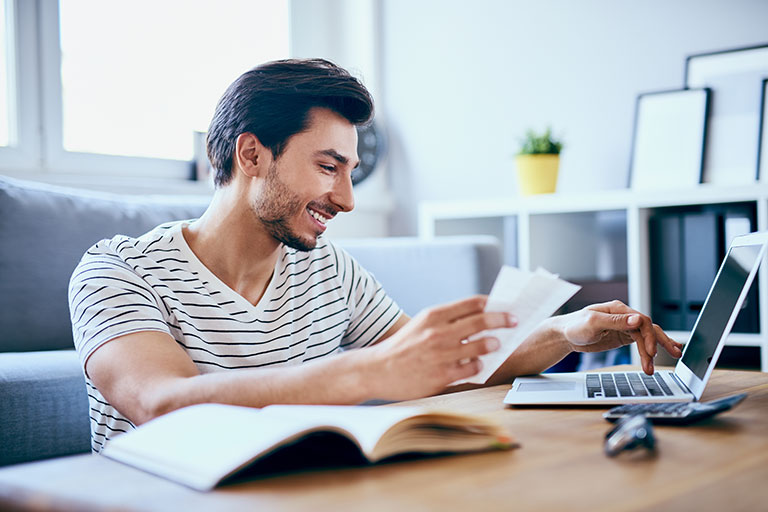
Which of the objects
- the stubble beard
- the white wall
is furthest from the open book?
the white wall

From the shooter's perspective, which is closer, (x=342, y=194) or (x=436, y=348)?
(x=436, y=348)

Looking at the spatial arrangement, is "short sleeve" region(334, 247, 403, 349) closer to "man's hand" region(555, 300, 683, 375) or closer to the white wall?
"man's hand" region(555, 300, 683, 375)

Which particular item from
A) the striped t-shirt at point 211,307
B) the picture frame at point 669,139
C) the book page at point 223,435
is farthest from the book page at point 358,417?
the picture frame at point 669,139

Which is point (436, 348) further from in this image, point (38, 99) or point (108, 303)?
point (38, 99)

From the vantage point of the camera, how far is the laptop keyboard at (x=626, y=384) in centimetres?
104

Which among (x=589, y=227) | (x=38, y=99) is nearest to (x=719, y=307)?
(x=589, y=227)

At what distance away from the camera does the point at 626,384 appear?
1.12m

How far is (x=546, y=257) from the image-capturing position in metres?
2.68

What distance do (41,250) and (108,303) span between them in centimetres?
69

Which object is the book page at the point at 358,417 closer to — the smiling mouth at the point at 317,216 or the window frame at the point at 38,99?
the smiling mouth at the point at 317,216

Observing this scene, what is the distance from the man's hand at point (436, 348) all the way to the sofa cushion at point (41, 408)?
0.80 metres

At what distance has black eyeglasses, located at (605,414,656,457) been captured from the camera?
0.70 m

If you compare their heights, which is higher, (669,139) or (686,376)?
(669,139)

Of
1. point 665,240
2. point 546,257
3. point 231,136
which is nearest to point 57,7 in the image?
point 231,136
